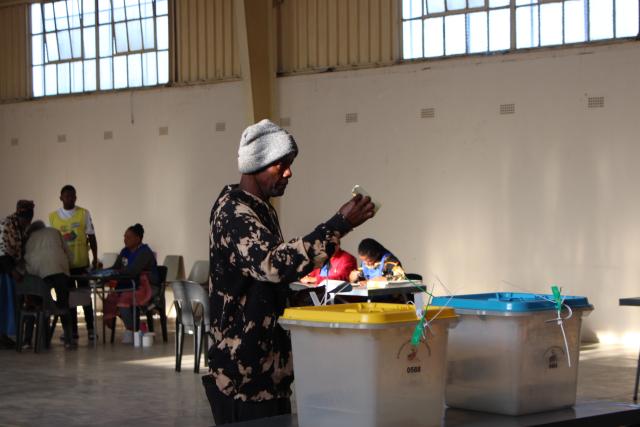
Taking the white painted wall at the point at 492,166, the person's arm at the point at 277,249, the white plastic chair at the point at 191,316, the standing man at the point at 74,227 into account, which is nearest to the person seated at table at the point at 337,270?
the white plastic chair at the point at 191,316

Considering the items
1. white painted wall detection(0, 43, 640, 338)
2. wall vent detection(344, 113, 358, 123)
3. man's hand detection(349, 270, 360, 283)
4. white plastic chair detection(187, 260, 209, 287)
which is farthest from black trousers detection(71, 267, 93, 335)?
wall vent detection(344, 113, 358, 123)

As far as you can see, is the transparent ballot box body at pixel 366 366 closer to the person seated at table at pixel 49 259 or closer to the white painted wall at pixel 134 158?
the person seated at table at pixel 49 259

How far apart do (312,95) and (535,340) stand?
9.85m

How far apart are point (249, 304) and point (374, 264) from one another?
6.31m

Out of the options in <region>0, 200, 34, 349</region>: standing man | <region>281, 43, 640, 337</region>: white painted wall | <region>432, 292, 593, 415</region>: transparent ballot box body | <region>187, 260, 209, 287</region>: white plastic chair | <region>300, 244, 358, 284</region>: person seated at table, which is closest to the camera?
<region>432, 292, 593, 415</region>: transparent ballot box body

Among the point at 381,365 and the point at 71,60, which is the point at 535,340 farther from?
the point at 71,60

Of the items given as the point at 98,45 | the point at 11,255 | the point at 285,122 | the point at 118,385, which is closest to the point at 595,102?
the point at 285,122

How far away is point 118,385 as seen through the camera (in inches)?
307

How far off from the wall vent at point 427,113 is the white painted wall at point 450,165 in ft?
0.18

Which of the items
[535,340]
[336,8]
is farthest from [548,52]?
[535,340]

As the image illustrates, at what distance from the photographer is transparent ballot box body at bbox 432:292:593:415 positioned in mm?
2537

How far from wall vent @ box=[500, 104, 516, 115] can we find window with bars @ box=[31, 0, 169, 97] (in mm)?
4890

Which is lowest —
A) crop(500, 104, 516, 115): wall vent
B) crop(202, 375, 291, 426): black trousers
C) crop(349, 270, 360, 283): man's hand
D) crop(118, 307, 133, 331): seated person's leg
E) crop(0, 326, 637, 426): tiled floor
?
crop(0, 326, 637, 426): tiled floor

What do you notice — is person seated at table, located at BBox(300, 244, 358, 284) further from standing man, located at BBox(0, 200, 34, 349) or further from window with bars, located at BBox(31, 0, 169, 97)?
window with bars, located at BBox(31, 0, 169, 97)
